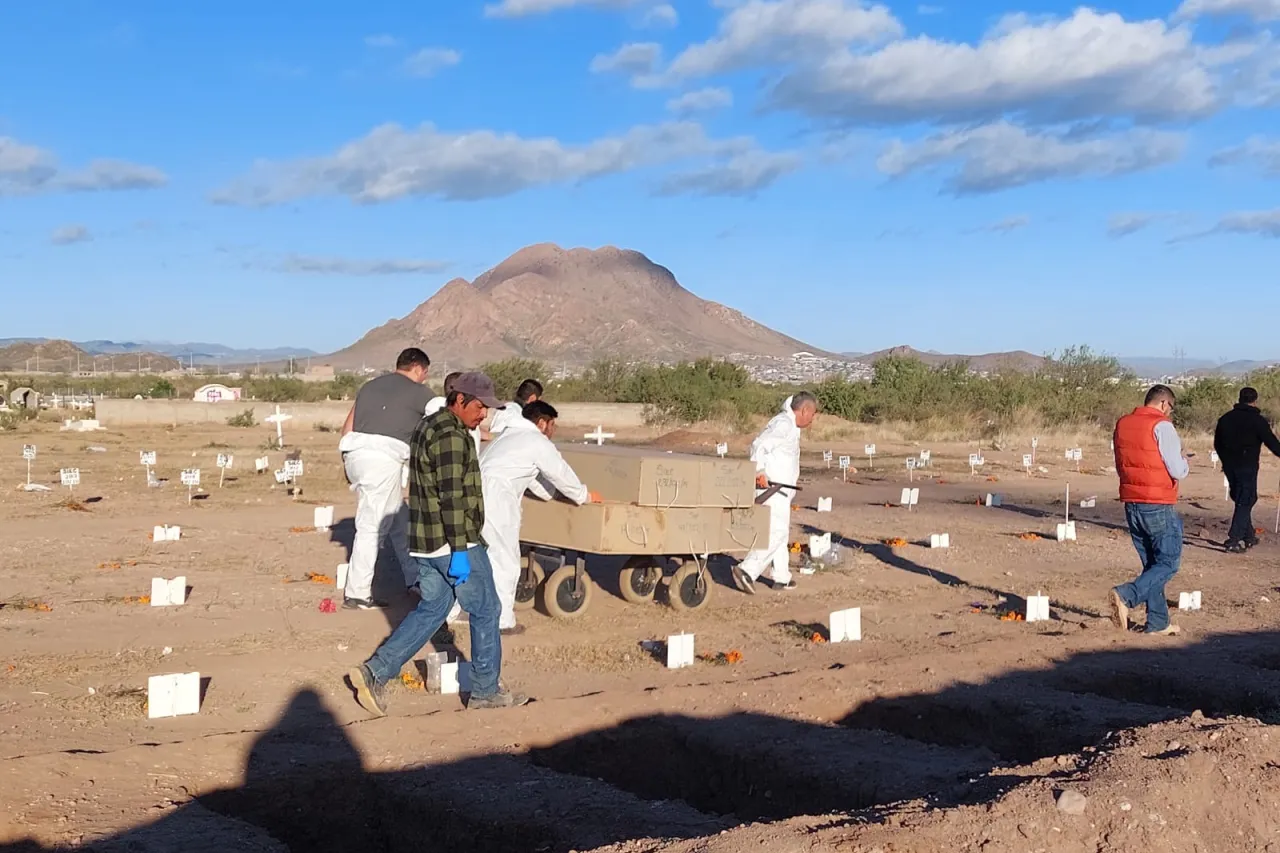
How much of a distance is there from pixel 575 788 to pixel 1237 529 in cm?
1281

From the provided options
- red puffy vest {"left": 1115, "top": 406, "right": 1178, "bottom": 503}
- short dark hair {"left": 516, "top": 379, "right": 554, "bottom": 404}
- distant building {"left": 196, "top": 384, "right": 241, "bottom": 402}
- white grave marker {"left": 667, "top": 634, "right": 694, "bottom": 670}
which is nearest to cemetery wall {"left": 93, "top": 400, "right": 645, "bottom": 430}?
distant building {"left": 196, "top": 384, "right": 241, "bottom": 402}

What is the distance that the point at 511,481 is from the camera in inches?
400

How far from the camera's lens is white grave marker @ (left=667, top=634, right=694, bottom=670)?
9.83m

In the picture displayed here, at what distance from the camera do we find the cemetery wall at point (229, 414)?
49.2 m

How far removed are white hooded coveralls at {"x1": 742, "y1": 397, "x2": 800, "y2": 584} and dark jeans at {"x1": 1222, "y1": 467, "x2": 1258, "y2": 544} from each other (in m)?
6.83

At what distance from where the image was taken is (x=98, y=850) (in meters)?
5.85

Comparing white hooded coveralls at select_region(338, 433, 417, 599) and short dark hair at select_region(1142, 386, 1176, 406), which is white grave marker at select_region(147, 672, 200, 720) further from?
short dark hair at select_region(1142, 386, 1176, 406)

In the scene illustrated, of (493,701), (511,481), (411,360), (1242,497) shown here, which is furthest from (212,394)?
(493,701)

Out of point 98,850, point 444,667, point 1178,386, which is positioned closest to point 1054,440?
point 1178,386

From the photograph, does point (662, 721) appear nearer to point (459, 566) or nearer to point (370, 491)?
point (459, 566)

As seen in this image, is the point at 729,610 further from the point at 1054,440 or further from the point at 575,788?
the point at 1054,440

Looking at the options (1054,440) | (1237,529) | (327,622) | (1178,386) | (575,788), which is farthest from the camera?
(1178,386)

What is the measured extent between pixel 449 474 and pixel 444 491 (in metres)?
0.11

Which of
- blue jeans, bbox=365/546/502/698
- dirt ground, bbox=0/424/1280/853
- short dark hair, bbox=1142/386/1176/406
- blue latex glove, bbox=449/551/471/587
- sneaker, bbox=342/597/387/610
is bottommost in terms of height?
dirt ground, bbox=0/424/1280/853
